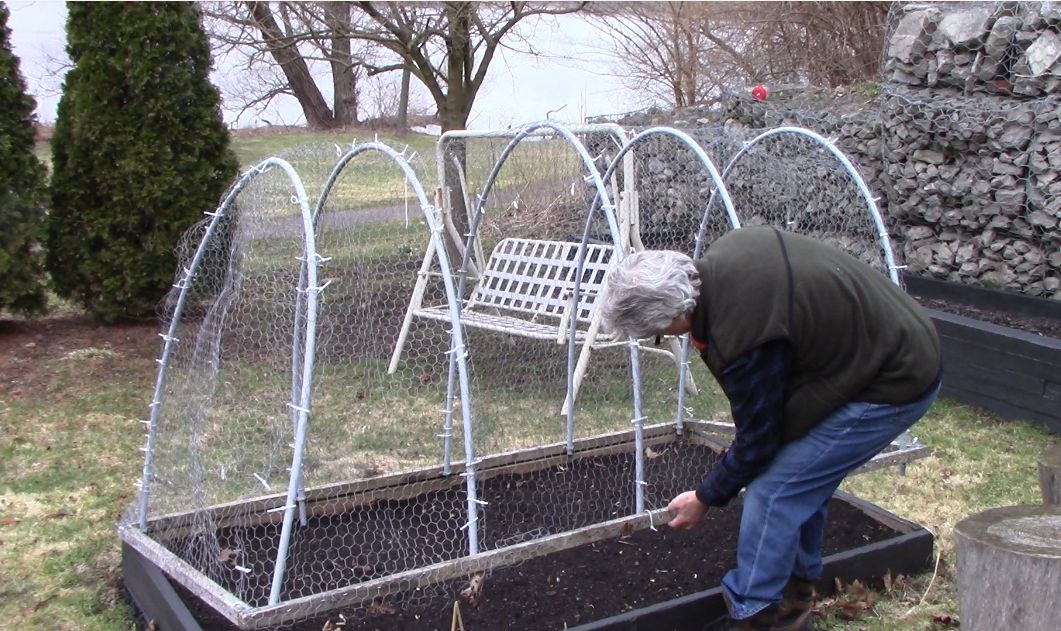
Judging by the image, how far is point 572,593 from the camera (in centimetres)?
343

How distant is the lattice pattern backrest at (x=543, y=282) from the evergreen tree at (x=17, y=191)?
3.14 meters

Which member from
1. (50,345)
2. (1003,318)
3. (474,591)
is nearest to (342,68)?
(50,345)

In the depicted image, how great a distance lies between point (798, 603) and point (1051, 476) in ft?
3.33

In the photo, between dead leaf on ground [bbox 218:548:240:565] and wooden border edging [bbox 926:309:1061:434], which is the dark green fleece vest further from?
wooden border edging [bbox 926:309:1061:434]

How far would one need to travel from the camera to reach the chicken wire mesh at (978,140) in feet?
21.6

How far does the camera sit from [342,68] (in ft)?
28.5

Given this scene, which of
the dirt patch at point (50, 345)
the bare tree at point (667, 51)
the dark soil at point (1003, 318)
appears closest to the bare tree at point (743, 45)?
the bare tree at point (667, 51)

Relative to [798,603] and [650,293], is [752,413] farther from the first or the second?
[798,603]

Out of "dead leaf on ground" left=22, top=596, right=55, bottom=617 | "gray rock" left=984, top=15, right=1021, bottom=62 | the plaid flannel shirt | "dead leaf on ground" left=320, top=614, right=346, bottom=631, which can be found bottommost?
"dead leaf on ground" left=22, top=596, right=55, bottom=617

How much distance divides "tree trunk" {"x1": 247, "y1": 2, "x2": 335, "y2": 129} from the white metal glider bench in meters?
2.66

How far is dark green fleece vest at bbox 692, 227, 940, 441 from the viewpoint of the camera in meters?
2.51

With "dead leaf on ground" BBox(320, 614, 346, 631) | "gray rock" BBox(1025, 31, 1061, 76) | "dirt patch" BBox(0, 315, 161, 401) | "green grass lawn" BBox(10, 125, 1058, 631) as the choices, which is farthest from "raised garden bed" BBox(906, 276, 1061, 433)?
"dirt patch" BBox(0, 315, 161, 401)

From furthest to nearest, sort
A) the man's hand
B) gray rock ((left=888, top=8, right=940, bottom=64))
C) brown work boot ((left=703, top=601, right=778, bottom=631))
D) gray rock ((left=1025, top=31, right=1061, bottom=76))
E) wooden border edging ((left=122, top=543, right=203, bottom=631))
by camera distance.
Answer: gray rock ((left=888, top=8, right=940, bottom=64)), gray rock ((left=1025, top=31, right=1061, bottom=76)), wooden border edging ((left=122, top=543, right=203, bottom=631)), brown work boot ((left=703, top=601, right=778, bottom=631)), the man's hand

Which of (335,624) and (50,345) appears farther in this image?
(50,345)
